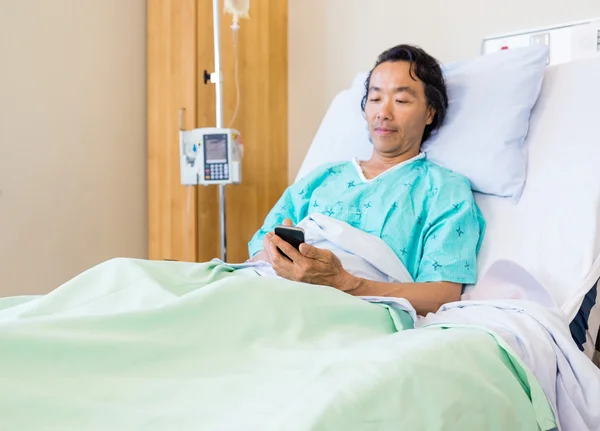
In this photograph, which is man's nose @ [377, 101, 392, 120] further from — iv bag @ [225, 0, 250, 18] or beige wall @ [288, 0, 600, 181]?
iv bag @ [225, 0, 250, 18]

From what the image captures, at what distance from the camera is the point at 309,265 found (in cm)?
124

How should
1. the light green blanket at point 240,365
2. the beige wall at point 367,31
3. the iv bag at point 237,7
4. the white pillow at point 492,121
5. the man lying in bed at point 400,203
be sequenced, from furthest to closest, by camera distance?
the iv bag at point 237,7, the beige wall at point 367,31, the white pillow at point 492,121, the man lying in bed at point 400,203, the light green blanket at point 240,365

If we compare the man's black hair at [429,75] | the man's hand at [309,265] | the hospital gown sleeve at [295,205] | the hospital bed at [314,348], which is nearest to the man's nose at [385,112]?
the man's black hair at [429,75]

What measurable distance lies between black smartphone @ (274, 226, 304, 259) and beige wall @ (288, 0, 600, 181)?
4.51 ft

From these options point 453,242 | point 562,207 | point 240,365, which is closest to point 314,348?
point 240,365

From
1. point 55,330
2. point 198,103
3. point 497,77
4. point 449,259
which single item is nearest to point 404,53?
point 497,77

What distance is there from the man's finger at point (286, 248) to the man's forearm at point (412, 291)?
0.42ft

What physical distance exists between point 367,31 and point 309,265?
1649 mm

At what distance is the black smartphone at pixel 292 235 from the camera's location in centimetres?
125

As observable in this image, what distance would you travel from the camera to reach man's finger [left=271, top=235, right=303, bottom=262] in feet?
4.09

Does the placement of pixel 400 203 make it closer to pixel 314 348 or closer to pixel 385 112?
pixel 385 112

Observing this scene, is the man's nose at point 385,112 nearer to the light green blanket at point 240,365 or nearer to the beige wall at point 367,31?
the light green blanket at point 240,365

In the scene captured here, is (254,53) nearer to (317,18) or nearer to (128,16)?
(317,18)

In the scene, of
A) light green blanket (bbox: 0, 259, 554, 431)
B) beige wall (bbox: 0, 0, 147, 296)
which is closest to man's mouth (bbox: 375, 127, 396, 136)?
light green blanket (bbox: 0, 259, 554, 431)
